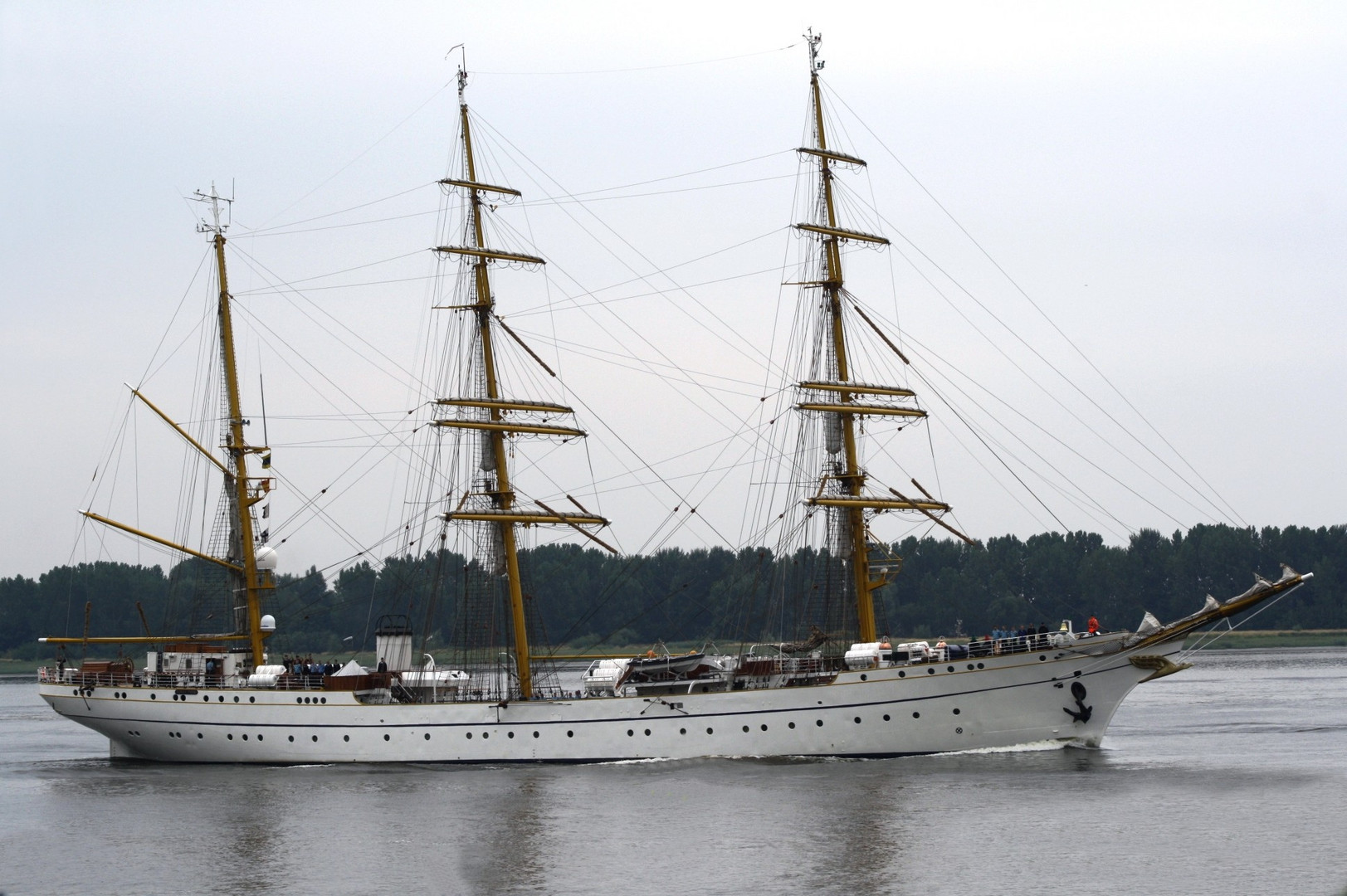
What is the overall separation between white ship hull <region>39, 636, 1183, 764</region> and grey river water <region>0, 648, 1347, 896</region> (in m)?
0.83

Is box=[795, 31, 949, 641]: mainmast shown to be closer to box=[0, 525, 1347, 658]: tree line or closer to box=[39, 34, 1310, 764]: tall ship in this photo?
box=[39, 34, 1310, 764]: tall ship

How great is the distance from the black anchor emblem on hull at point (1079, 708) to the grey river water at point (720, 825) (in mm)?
1257

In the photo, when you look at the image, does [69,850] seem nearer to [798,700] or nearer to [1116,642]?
[798,700]

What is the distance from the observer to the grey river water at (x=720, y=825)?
109 ft

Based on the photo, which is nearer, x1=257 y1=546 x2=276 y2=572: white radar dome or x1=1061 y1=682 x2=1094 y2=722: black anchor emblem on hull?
x1=1061 y1=682 x2=1094 y2=722: black anchor emblem on hull

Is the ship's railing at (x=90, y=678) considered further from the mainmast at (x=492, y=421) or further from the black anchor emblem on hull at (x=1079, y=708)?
the black anchor emblem on hull at (x=1079, y=708)

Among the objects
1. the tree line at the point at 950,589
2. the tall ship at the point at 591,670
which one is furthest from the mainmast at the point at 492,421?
the tree line at the point at 950,589

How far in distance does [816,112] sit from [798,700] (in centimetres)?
2262

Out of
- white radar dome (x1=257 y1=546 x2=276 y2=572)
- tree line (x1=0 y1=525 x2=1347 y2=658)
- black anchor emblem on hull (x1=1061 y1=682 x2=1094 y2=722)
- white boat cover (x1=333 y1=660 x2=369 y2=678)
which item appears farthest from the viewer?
tree line (x1=0 y1=525 x2=1347 y2=658)

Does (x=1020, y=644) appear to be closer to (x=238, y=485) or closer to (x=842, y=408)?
(x=842, y=408)

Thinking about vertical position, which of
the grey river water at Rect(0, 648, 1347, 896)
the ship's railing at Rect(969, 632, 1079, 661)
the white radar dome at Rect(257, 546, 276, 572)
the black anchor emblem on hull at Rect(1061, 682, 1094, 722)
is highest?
the white radar dome at Rect(257, 546, 276, 572)

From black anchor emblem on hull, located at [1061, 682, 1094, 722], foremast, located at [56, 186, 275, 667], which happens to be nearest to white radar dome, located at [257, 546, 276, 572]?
foremast, located at [56, 186, 275, 667]

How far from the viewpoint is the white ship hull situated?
49.8m

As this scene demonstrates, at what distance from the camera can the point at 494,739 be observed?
53719 millimetres
